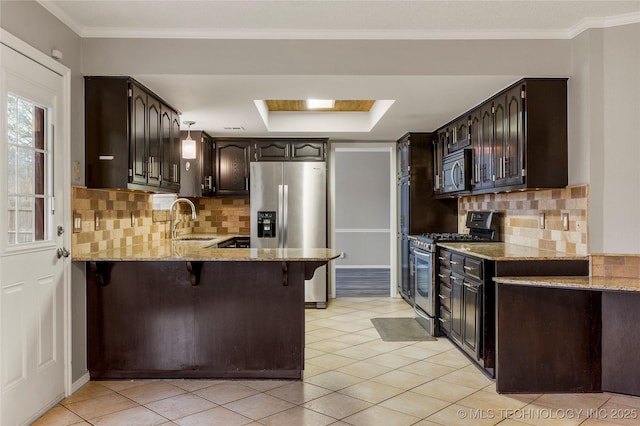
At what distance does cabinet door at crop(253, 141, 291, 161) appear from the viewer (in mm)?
6156

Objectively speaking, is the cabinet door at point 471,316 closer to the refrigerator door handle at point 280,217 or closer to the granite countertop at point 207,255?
the granite countertop at point 207,255

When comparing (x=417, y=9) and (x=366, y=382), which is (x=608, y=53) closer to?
(x=417, y=9)

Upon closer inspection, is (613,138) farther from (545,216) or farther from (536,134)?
(545,216)

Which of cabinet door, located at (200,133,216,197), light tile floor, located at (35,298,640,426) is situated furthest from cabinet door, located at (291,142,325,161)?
light tile floor, located at (35,298,640,426)

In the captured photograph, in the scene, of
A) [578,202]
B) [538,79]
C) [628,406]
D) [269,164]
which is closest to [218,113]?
[269,164]

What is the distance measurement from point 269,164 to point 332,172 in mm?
914

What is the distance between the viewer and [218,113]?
471 centimetres

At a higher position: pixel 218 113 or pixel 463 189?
pixel 218 113

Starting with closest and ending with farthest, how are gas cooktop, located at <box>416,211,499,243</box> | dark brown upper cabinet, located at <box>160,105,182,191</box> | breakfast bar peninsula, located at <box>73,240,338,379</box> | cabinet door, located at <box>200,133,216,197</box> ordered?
breakfast bar peninsula, located at <box>73,240,338,379</box>
dark brown upper cabinet, located at <box>160,105,182,191</box>
gas cooktop, located at <box>416,211,499,243</box>
cabinet door, located at <box>200,133,216,197</box>

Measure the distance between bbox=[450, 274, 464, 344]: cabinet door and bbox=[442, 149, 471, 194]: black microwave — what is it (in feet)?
3.35

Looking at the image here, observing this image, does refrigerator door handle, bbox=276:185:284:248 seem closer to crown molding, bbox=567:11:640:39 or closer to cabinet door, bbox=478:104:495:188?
cabinet door, bbox=478:104:495:188

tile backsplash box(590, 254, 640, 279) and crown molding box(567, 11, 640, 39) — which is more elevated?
crown molding box(567, 11, 640, 39)

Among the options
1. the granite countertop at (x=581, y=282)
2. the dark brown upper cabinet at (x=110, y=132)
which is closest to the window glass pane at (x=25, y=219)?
the dark brown upper cabinet at (x=110, y=132)

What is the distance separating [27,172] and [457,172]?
3.67 m
